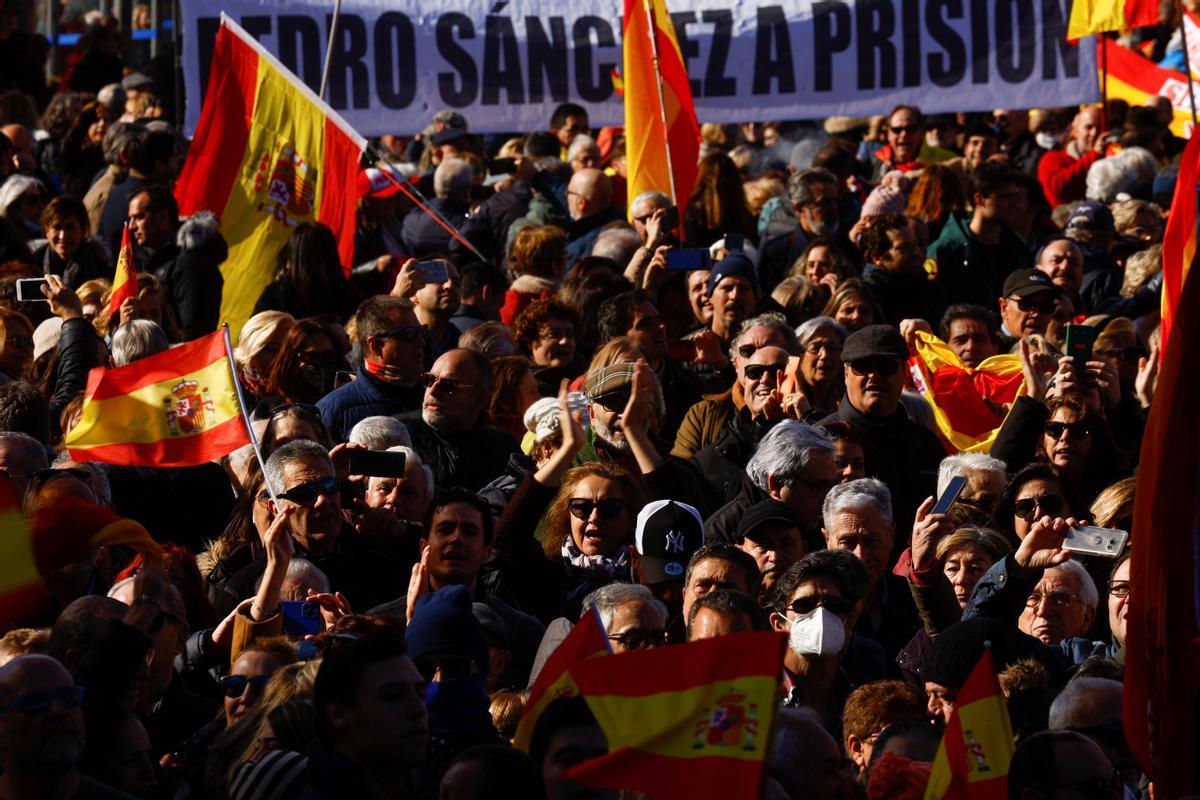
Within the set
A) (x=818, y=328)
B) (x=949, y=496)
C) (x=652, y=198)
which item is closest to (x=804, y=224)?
(x=652, y=198)

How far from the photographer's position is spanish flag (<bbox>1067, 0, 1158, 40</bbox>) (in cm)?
1321

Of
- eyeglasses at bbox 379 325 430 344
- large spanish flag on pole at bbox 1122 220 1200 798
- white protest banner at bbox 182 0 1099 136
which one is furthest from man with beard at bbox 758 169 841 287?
large spanish flag on pole at bbox 1122 220 1200 798

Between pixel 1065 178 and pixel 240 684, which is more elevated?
pixel 1065 178

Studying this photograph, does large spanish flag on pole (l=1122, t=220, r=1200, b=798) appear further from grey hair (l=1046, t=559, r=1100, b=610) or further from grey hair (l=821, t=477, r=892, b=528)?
grey hair (l=821, t=477, r=892, b=528)

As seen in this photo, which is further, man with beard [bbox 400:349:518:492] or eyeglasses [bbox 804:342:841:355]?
eyeglasses [bbox 804:342:841:355]

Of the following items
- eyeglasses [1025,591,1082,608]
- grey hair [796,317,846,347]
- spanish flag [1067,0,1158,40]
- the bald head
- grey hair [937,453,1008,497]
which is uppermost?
spanish flag [1067,0,1158,40]

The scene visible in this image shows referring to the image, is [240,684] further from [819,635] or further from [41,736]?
[819,635]

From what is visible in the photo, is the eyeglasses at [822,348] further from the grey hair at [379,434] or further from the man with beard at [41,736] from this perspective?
the man with beard at [41,736]

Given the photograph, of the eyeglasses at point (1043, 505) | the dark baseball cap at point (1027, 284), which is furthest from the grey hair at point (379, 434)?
the dark baseball cap at point (1027, 284)

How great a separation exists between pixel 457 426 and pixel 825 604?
2363mm

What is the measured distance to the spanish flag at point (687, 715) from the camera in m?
4.59

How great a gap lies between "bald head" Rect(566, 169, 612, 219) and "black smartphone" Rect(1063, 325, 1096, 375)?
417cm

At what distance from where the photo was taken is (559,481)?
7703 millimetres

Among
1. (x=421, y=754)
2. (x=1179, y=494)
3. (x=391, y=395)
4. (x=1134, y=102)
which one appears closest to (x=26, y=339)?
(x=391, y=395)
